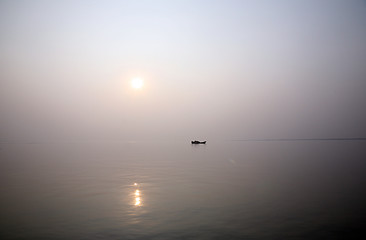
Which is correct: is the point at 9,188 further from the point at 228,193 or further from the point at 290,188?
the point at 290,188

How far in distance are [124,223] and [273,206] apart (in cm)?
1116

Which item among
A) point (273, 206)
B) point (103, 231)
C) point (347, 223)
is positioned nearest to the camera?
point (103, 231)

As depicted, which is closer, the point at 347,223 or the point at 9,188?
the point at 347,223

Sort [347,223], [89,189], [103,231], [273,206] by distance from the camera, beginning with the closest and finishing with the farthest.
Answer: [103,231], [347,223], [273,206], [89,189]

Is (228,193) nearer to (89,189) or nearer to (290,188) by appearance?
(290,188)

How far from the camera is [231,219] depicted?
702 inches

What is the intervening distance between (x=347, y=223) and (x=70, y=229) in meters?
16.1

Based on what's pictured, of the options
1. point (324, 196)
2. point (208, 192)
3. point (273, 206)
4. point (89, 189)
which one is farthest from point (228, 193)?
point (89, 189)

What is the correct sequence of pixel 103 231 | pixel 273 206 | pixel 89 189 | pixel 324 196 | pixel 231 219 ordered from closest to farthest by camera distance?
pixel 103 231 → pixel 231 219 → pixel 273 206 → pixel 324 196 → pixel 89 189

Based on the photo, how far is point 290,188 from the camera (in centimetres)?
2872

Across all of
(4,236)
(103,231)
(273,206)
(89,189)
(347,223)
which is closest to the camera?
(4,236)

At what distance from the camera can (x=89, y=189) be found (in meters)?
28.7

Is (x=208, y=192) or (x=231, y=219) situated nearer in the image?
(x=231, y=219)

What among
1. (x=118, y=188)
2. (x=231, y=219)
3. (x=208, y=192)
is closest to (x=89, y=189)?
(x=118, y=188)
